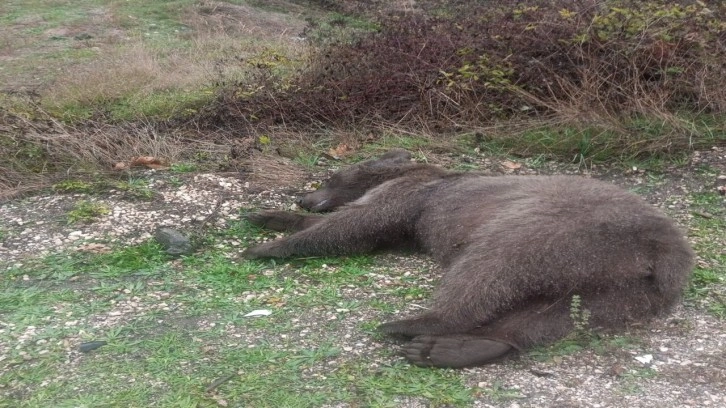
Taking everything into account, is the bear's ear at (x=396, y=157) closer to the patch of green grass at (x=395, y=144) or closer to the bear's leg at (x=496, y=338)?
the patch of green grass at (x=395, y=144)

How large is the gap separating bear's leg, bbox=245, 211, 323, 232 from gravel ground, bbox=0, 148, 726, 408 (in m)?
0.22

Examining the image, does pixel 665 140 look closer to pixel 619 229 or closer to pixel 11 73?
pixel 619 229

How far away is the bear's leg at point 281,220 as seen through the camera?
16.8ft

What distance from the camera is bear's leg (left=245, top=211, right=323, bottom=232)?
512 cm

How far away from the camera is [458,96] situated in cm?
701

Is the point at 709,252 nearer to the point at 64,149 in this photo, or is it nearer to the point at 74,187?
the point at 74,187

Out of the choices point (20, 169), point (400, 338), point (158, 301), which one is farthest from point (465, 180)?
point (20, 169)

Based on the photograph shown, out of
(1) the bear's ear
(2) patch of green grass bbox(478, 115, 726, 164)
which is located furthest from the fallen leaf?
(1) the bear's ear

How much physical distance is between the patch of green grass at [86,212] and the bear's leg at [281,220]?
3.32 feet

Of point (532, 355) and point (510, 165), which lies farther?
point (510, 165)

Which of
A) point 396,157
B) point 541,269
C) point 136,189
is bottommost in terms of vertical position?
A: point 136,189

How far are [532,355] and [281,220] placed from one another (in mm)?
2295

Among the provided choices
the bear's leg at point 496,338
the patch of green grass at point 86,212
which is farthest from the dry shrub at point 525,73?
the bear's leg at point 496,338

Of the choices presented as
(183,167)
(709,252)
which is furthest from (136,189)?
(709,252)
